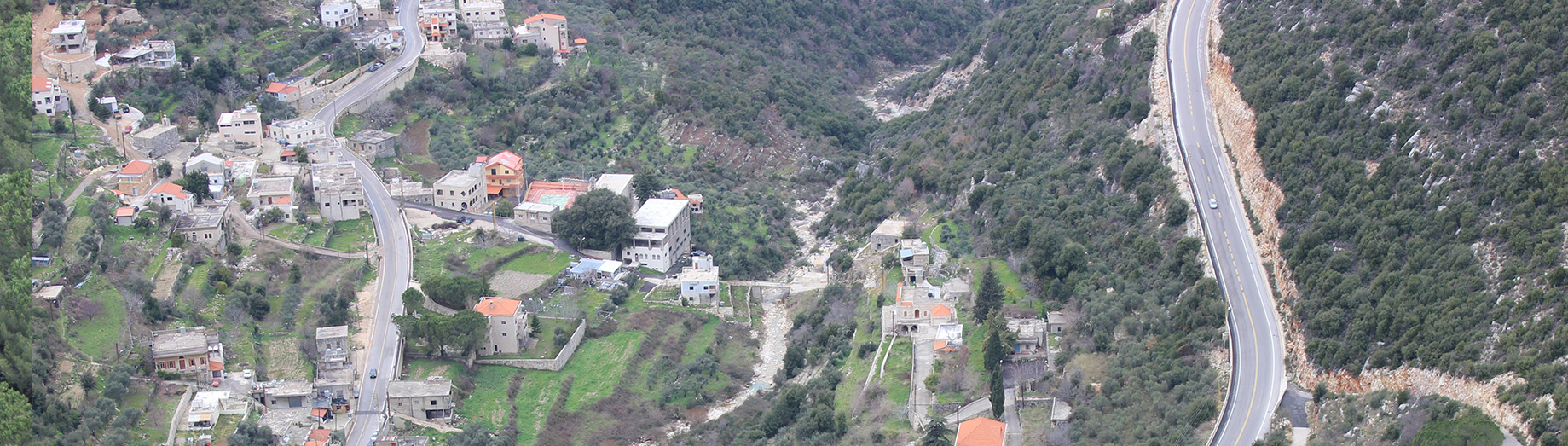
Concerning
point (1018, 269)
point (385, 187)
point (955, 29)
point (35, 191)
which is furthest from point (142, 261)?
point (955, 29)

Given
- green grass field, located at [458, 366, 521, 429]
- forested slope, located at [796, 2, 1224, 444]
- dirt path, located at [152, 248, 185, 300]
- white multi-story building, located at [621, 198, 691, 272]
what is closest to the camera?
forested slope, located at [796, 2, 1224, 444]

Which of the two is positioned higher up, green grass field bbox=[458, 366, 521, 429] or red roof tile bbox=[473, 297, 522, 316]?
red roof tile bbox=[473, 297, 522, 316]

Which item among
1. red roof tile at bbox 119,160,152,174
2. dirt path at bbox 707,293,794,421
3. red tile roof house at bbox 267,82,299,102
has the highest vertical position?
red tile roof house at bbox 267,82,299,102

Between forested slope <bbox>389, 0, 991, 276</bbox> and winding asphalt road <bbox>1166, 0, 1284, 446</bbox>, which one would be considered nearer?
winding asphalt road <bbox>1166, 0, 1284, 446</bbox>

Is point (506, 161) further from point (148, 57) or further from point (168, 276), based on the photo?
point (148, 57)

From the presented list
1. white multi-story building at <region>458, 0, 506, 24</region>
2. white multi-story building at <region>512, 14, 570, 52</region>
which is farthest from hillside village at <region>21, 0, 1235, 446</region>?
white multi-story building at <region>512, 14, 570, 52</region>

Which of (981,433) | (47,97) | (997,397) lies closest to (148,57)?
(47,97)

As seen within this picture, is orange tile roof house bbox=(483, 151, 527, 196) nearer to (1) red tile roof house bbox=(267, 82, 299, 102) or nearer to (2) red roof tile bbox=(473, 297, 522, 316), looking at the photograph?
A: (1) red tile roof house bbox=(267, 82, 299, 102)
